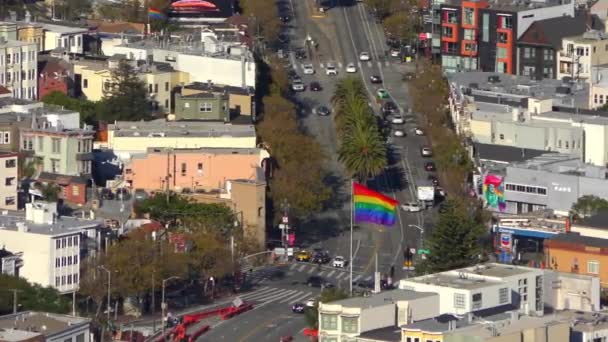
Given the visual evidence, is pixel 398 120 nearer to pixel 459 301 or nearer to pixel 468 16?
pixel 468 16

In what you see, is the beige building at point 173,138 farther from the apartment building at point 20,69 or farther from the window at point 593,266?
the window at point 593,266

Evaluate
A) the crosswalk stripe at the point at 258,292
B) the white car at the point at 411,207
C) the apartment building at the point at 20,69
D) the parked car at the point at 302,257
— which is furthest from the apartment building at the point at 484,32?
the crosswalk stripe at the point at 258,292

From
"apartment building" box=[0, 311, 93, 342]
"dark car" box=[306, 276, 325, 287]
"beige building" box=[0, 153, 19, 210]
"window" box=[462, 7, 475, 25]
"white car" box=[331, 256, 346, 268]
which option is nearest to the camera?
"apartment building" box=[0, 311, 93, 342]

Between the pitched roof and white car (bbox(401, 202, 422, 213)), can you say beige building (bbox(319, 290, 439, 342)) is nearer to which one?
white car (bbox(401, 202, 422, 213))

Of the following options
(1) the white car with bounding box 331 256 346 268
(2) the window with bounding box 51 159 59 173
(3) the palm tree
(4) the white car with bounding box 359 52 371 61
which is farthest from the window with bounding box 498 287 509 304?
(4) the white car with bounding box 359 52 371 61

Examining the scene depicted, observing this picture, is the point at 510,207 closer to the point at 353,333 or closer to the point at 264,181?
the point at 264,181

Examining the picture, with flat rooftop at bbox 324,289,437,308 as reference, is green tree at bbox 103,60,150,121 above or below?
above

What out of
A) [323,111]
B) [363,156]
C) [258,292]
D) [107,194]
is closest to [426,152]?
[363,156]
